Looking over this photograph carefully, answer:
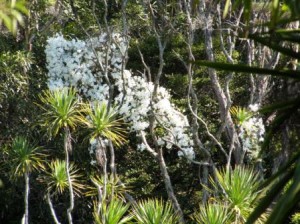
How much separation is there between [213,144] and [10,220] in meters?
3.72

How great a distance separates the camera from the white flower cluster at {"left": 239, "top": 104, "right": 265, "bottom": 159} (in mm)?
11094

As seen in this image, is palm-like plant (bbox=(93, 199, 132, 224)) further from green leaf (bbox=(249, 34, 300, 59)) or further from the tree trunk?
green leaf (bbox=(249, 34, 300, 59))

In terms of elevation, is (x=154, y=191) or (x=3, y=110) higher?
(x=3, y=110)

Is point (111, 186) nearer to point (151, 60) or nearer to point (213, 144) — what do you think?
point (213, 144)

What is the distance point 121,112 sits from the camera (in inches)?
463

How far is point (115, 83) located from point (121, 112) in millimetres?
828

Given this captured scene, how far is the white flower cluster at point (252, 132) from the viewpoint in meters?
11.1

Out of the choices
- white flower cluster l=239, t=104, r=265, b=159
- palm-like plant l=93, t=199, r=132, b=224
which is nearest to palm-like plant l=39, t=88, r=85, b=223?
palm-like plant l=93, t=199, r=132, b=224

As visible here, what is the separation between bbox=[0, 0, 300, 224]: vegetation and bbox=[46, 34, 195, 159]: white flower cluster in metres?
0.02

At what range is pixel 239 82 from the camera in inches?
534

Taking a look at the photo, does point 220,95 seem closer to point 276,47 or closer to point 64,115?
point 64,115

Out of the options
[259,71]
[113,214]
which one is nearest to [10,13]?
[259,71]

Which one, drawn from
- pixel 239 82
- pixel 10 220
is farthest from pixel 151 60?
pixel 10 220

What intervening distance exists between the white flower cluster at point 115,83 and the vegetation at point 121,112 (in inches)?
0.7
